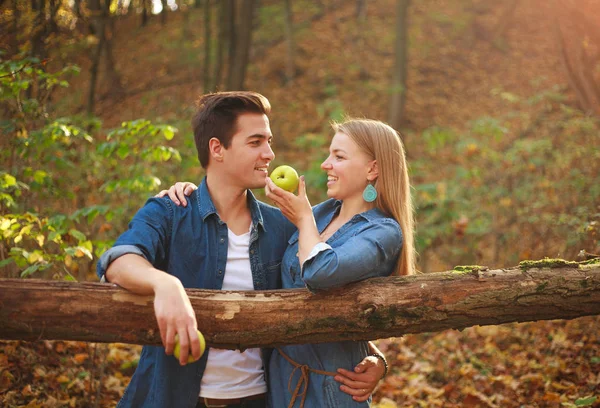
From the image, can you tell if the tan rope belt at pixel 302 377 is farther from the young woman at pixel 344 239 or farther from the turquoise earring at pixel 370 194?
the turquoise earring at pixel 370 194

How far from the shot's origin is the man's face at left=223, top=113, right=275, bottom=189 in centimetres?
313

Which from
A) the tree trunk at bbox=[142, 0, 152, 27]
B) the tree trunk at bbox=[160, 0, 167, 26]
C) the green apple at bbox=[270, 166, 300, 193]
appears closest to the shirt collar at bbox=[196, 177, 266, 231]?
the green apple at bbox=[270, 166, 300, 193]

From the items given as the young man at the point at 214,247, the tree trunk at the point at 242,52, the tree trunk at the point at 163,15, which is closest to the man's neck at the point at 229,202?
the young man at the point at 214,247

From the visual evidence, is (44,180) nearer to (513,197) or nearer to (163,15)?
(513,197)

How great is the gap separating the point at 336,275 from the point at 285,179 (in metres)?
0.74

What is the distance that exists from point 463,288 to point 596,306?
74cm

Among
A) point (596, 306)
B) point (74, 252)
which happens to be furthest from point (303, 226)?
point (74, 252)

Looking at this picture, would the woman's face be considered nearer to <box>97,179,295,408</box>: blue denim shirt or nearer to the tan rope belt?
<box>97,179,295,408</box>: blue denim shirt

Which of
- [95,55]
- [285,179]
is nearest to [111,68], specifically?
[95,55]

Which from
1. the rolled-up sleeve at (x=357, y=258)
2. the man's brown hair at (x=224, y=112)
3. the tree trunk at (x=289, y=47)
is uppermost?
the tree trunk at (x=289, y=47)

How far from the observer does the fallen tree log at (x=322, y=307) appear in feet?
7.91

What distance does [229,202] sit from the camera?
318 centimetres

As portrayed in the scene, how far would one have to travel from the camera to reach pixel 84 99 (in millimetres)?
14219

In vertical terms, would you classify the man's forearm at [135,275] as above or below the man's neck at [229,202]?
below
